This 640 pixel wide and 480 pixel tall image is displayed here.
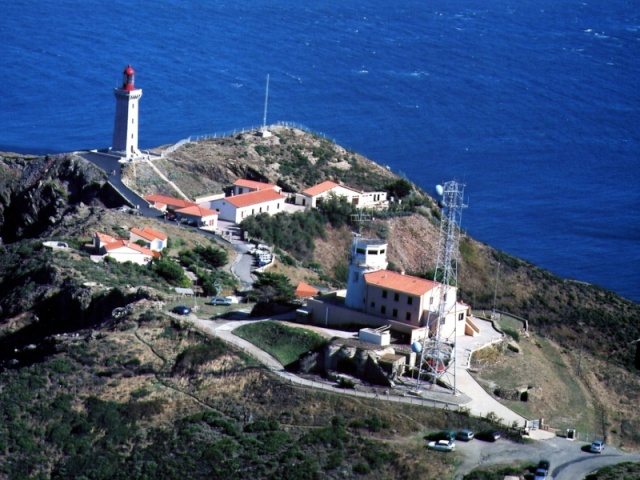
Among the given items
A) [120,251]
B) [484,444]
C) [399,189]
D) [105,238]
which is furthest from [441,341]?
[399,189]

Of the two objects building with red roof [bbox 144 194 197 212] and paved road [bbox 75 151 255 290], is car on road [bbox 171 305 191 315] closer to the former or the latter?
paved road [bbox 75 151 255 290]

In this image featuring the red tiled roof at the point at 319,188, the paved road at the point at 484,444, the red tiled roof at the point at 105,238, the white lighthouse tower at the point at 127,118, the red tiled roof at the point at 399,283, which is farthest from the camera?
the red tiled roof at the point at 319,188

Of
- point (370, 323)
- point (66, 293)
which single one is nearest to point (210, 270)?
point (66, 293)

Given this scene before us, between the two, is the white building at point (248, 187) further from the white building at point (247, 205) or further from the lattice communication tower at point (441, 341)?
the lattice communication tower at point (441, 341)

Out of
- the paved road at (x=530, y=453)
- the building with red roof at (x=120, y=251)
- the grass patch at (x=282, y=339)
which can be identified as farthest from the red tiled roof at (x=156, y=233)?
the paved road at (x=530, y=453)

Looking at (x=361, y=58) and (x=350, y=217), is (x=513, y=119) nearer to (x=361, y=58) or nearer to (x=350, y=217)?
(x=361, y=58)

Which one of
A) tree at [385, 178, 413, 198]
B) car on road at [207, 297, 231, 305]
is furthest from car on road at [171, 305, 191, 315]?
tree at [385, 178, 413, 198]

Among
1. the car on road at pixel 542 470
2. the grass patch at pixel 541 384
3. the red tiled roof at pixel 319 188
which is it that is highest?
the red tiled roof at pixel 319 188

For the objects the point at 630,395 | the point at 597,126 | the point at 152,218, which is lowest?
the point at 630,395
